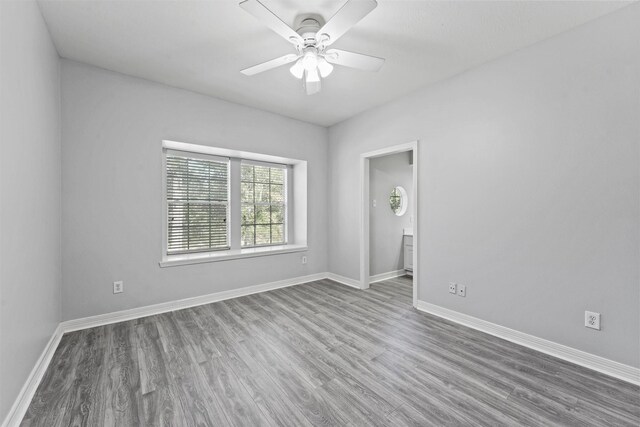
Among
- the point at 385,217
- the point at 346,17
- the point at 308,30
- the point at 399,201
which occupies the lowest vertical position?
the point at 385,217

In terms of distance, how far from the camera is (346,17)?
160 cm

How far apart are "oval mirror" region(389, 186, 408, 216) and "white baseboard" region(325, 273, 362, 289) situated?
1.55 meters

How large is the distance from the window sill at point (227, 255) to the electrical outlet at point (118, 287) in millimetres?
414

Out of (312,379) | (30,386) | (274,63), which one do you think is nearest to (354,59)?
(274,63)

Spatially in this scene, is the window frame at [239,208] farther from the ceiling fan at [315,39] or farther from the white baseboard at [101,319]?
the ceiling fan at [315,39]

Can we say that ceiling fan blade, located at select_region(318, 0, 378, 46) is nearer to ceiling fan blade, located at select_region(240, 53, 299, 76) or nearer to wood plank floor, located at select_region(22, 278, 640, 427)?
ceiling fan blade, located at select_region(240, 53, 299, 76)

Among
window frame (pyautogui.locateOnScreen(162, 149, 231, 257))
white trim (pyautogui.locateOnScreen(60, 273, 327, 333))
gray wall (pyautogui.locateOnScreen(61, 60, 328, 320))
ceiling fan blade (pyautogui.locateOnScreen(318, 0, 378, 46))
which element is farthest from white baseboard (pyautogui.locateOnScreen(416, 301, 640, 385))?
window frame (pyautogui.locateOnScreen(162, 149, 231, 257))

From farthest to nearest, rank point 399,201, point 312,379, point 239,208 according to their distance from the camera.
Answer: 1. point 399,201
2. point 239,208
3. point 312,379

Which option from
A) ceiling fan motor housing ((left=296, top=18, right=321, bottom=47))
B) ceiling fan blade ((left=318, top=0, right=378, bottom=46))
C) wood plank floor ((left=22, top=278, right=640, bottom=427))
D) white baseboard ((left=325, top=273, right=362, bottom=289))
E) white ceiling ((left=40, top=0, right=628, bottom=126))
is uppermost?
white ceiling ((left=40, top=0, right=628, bottom=126))

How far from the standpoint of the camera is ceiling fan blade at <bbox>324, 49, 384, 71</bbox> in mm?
2051

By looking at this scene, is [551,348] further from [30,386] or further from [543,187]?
[30,386]

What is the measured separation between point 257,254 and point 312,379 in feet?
7.43

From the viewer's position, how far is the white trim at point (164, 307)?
2679 millimetres

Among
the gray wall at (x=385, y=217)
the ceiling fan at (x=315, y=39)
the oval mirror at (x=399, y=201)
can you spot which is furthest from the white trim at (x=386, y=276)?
the ceiling fan at (x=315, y=39)
